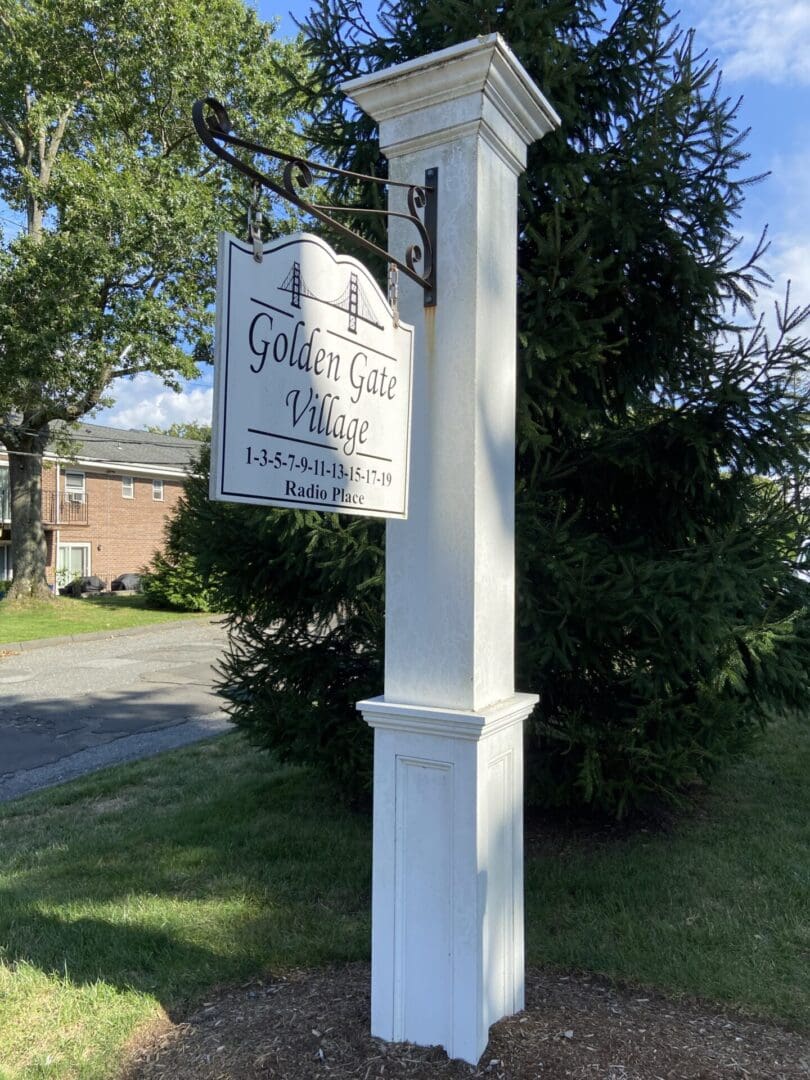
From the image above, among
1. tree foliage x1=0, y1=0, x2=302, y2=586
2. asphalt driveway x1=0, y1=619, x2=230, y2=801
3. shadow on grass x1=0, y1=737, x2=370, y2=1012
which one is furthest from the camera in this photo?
tree foliage x1=0, y1=0, x2=302, y2=586

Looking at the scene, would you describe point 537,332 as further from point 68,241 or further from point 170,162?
point 170,162

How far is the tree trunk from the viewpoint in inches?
776

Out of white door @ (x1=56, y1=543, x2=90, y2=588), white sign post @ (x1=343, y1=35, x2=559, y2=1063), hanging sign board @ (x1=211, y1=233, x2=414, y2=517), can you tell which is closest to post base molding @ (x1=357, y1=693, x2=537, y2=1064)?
white sign post @ (x1=343, y1=35, x2=559, y2=1063)

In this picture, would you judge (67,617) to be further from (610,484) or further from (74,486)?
(610,484)

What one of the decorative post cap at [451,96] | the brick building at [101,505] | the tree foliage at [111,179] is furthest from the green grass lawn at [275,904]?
the brick building at [101,505]

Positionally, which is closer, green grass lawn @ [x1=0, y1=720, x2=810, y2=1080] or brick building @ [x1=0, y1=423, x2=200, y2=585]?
Result: green grass lawn @ [x1=0, y1=720, x2=810, y2=1080]

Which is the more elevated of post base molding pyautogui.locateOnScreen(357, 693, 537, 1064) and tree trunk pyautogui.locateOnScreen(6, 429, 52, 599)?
tree trunk pyautogui.locateOnScreen(6, 429, 52, 599)

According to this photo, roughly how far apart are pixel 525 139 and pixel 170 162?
1672 centimetres

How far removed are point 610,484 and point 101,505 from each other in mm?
27311

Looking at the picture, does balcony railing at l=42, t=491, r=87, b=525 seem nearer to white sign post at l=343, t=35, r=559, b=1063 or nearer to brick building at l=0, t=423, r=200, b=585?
brick building at l=0, t=423, r=200, b=585

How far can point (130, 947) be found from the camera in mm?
3387

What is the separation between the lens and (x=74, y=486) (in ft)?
93.0

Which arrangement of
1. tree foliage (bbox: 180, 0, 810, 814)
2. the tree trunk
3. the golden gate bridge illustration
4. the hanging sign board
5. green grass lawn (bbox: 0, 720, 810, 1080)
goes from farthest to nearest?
the tree trunk < tree foliage (bbox: 180, 0, 810, 814) < green grass lawn (bbox: 0, 720, 810, 1080) < the golden gate bridge illustration < the hanging sign board

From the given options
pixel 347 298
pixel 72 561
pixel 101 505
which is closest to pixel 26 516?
pixel 72 561
